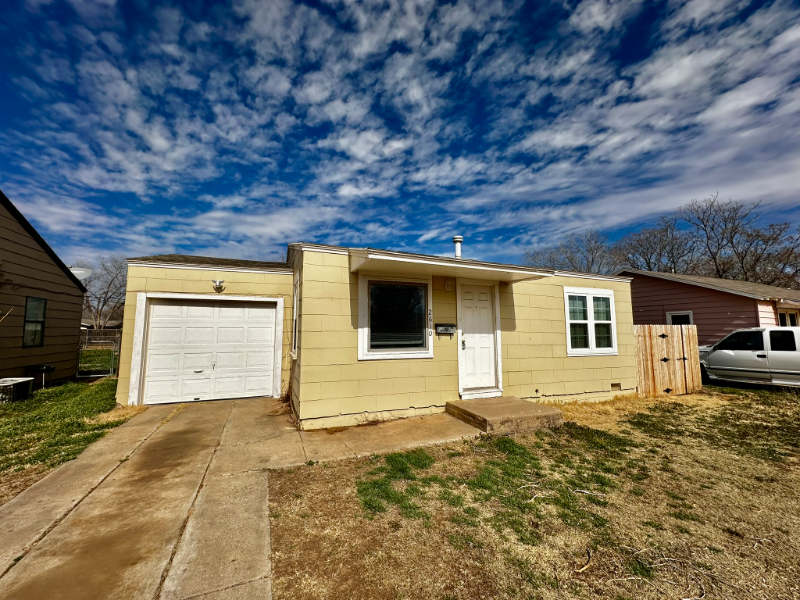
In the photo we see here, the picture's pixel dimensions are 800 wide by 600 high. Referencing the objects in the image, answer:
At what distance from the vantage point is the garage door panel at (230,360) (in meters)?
6.98

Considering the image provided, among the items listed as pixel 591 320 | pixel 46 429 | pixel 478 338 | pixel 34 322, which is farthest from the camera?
pixel 34 322

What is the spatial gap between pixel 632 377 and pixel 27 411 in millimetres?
12835

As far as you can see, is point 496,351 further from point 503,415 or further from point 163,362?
point 163,362

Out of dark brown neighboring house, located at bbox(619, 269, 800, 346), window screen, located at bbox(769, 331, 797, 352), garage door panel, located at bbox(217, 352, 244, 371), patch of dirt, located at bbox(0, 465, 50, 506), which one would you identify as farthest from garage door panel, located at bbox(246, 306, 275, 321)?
dark brown neighboring house, located at bbox(619, 269, 800, 346)

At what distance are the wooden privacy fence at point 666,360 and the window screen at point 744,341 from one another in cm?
166

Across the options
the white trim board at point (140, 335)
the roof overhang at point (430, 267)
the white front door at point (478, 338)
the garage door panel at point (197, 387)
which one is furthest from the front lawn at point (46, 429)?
the white front door at point (478, 338)

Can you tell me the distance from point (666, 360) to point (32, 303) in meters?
16.8

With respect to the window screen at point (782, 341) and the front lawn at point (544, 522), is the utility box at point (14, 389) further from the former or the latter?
the window screen at point (782, 341)

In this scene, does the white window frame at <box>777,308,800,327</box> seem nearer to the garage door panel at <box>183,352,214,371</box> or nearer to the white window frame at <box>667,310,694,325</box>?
the white window frame at <box>667,310,694,325</box>

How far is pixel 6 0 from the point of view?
5.26m

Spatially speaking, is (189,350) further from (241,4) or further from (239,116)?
(241,4)

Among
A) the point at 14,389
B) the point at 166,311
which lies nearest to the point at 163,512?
the point at 166,311

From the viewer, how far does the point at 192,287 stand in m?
6.79

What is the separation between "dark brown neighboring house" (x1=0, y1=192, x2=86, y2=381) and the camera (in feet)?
26.2
